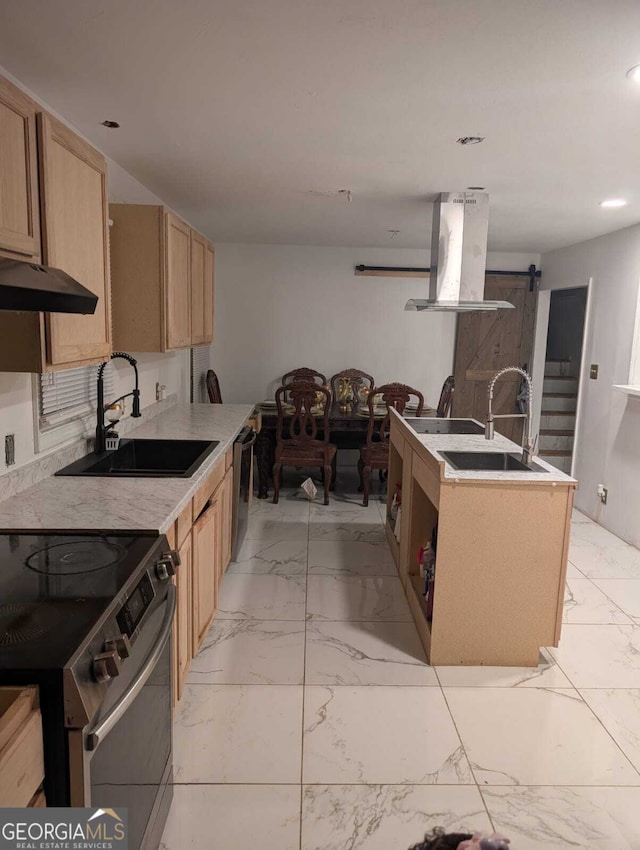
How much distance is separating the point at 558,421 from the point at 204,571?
4882 millimetres

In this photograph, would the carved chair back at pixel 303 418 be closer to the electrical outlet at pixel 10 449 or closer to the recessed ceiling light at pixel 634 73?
the electrical outlet at pixel 10 449

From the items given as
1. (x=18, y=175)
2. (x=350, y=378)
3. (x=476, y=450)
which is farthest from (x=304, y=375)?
(x=18, y=175)

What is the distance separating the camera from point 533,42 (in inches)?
67.4

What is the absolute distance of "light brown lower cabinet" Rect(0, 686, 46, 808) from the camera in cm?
102

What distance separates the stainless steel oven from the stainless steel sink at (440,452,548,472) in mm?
1599

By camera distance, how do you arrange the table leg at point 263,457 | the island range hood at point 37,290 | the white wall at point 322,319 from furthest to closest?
the white wall at point 322,319 < the table leg at point 263,457 < the island range hood at point 37,290

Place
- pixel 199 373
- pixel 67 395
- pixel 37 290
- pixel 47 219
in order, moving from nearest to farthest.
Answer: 1. pixel 37 290
2. pixel 47 219
3. pixel 67 395
4. pixel 199 373

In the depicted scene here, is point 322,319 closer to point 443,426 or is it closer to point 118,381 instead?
point 443,426

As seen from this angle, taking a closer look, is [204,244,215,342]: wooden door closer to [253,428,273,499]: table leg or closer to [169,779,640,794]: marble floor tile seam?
[253,428,273,499]: table leg

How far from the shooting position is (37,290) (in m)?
1.35

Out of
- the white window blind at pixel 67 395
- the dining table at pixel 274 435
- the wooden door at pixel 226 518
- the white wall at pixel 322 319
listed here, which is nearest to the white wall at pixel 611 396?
the white wall at pixel 322 319

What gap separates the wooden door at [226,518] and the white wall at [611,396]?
9.50ft

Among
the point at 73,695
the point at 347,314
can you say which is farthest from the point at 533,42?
the point at 347,314

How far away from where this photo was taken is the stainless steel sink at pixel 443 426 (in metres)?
3.63
